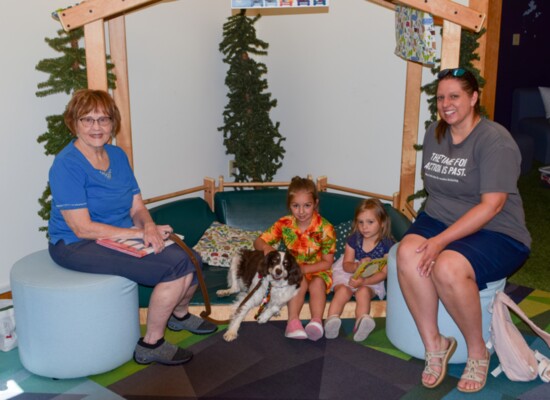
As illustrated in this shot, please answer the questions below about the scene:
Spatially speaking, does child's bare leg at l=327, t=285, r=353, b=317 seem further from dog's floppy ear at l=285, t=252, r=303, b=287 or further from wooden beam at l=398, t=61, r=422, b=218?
wooden beam at l=398, t=61, r=422, b=218

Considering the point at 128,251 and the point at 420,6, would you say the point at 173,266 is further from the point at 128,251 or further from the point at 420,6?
the point at 420,6

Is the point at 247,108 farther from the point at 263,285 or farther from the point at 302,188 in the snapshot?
the point at 263,285

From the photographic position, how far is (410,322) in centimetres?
306

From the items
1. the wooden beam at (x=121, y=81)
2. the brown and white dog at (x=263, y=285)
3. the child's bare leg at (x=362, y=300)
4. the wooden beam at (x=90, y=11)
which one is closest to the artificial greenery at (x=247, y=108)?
the wooden beam at (x=121, y=81)

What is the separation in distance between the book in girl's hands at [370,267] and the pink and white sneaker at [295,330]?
43 centimetres

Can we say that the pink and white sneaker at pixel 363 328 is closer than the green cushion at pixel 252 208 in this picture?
Yes

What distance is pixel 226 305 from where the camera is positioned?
347 cm

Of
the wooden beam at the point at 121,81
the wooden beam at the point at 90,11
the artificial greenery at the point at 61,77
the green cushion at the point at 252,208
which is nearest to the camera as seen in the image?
the wooden beam at the point at 90,11

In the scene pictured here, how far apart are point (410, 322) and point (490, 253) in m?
0.56

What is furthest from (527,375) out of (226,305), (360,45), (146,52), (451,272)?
(146,52)

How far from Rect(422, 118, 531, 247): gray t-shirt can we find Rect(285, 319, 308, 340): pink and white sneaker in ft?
3.04

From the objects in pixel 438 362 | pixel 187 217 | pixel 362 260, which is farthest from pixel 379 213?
pixel 187 217

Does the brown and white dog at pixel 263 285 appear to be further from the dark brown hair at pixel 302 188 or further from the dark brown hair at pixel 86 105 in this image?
the dark brown hair at pixel 86 105

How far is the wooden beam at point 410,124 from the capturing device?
163 inches
